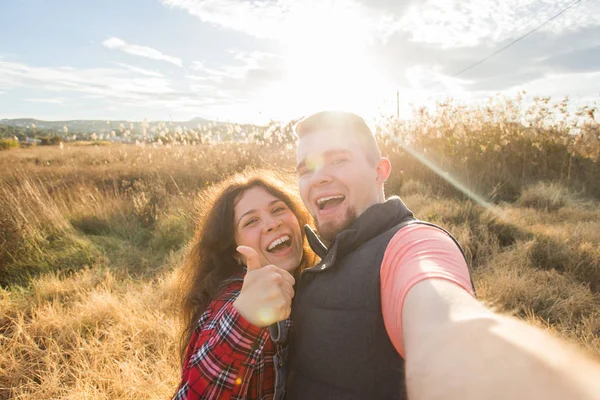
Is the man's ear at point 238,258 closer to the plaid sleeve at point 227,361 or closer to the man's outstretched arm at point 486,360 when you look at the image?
the plaid sleeve at point 227,361

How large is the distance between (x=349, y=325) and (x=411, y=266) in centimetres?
32

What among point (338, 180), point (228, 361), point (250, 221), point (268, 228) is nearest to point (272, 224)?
point (268, 228)

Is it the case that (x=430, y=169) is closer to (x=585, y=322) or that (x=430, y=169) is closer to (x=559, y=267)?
(x=559, y=267)

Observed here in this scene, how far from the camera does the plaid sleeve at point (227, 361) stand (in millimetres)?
1413

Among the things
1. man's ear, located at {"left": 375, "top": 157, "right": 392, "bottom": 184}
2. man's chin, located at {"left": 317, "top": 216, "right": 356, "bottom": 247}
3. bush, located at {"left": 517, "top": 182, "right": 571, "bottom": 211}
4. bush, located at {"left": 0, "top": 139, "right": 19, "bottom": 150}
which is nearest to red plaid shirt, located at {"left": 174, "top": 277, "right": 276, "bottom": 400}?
man's chin, located at {"left": 317, "top": 216, "right": 356, "bottom": 247}

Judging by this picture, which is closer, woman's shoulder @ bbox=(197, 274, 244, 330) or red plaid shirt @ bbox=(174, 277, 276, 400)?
red plaid shirt @ bbox=(174, 277, 276, 400)

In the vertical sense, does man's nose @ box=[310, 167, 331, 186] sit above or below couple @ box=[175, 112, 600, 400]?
above

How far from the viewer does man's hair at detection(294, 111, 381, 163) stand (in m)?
1.75

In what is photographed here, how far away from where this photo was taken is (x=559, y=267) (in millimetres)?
3986

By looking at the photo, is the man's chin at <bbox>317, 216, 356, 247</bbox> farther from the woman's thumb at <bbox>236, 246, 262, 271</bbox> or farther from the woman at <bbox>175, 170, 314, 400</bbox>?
the woman's thumb at <bbox>236, 246, 262, 271</bbox>

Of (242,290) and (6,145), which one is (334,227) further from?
(6,145)

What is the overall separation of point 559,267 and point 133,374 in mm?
4377

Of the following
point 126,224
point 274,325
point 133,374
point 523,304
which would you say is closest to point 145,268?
point 126,224

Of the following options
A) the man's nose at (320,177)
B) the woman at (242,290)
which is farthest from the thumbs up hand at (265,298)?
→ the man's nose at (320,177)
